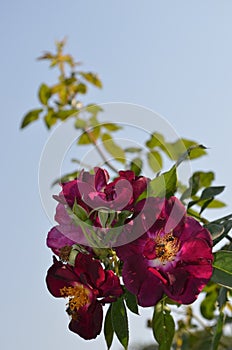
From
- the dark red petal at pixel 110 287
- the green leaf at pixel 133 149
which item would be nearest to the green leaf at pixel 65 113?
the green leaf at pixel 133 149

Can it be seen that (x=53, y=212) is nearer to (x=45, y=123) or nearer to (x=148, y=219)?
(x=148, y=219)

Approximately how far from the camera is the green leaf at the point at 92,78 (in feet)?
7.59

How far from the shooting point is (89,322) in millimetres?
870

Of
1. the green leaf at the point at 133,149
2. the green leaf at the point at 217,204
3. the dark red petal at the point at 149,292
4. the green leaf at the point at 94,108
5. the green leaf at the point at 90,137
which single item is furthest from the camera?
the green leaf at the point at 90,137

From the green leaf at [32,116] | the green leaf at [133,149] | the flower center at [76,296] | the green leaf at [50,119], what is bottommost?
the flower center at [76,296]

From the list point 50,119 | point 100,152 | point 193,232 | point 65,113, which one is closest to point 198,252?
point 193,232

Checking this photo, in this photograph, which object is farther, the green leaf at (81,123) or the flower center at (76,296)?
the green leaf at (81,123)

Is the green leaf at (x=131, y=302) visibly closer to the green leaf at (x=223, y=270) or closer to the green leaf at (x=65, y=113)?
the green leaf at (x=223, y=270)

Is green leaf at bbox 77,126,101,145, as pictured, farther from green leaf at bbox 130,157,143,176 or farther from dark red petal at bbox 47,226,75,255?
dark red petal at bbox 47,226,75,255

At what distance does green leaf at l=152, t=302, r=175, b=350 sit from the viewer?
972mm

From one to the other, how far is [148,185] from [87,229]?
0.35ft

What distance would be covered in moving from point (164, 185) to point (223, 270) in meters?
0.14

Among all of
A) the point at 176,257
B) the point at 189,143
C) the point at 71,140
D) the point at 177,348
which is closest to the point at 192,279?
the point at 176,257

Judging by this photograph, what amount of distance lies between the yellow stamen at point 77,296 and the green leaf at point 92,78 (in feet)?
4.91
